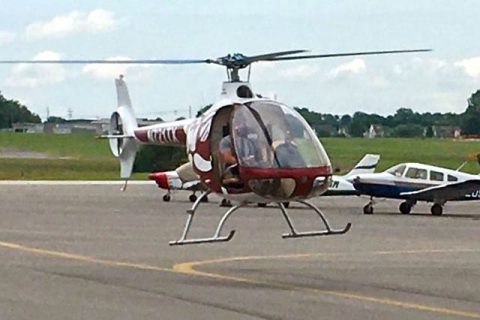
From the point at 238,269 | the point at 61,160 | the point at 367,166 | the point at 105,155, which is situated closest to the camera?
the point at 238,269

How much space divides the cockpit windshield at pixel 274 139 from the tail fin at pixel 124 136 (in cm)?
1790

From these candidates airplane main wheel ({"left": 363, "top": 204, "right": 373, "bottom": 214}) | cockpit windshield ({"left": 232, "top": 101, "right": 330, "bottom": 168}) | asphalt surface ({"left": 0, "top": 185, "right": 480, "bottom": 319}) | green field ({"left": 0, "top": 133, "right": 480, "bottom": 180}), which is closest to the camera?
asphalt surface ({"left": 0, "top": 185, "right": 480, "bottom": 319})

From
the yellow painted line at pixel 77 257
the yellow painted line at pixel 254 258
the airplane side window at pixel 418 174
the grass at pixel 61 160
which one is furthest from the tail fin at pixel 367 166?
the yellow painted line at pixel 77 257

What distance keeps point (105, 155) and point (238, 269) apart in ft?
272

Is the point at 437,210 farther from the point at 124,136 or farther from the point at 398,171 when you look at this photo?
the point at 124,136

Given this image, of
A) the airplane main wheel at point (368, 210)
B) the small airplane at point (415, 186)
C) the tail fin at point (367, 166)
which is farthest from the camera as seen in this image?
the tail fin at point (367, 166)

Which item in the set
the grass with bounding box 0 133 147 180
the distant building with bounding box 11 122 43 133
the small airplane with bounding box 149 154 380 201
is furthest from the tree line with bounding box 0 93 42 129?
the small airplane with bounding box 149 154 380 201

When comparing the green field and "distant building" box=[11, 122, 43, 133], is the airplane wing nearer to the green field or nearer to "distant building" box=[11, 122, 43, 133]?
the green field

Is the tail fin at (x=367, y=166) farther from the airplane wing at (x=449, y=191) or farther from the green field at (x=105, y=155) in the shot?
the green field at (x=105, y=155)

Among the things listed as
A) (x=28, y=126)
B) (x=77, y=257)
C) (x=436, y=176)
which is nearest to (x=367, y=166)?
(x=436, y=176)

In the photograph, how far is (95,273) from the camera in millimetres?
17734

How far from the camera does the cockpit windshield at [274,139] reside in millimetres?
17078

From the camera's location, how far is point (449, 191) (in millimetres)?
34781

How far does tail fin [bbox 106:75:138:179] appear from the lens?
3634cm
